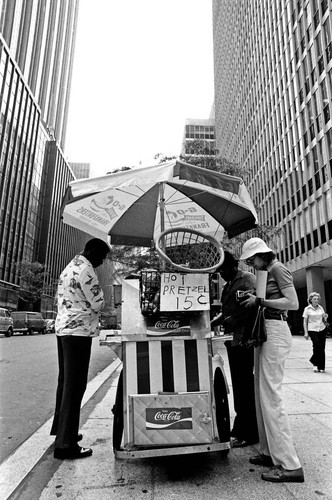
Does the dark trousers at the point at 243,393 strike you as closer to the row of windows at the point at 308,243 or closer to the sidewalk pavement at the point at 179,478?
the sidewalk pavement at the point at 179,478

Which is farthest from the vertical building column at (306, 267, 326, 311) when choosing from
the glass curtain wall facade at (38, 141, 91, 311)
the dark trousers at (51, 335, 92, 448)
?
the glass curtain wall facade at (38, 141, 91, 311)

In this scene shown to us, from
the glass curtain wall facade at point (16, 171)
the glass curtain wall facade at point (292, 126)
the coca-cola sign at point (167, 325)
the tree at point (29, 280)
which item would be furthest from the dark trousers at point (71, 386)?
the tree at point (29, 280)

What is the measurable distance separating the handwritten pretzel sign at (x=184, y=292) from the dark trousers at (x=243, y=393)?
961 millimetres

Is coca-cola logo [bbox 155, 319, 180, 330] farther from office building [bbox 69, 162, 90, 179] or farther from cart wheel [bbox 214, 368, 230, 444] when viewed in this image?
office building [bbox 69, 162, 90, 179]

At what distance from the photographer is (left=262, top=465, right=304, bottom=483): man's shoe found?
263 centimetres

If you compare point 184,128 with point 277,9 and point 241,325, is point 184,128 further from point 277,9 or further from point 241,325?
point 241,325

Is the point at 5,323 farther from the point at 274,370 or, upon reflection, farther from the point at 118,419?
the point at 274,370

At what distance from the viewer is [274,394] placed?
2.80 metres

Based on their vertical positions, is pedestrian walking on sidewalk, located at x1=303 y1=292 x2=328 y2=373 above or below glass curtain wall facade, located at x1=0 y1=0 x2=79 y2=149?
below

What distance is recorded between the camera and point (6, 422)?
4.78 metres

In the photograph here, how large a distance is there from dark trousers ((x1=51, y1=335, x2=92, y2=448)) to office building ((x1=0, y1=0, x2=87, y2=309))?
40328 millimetres

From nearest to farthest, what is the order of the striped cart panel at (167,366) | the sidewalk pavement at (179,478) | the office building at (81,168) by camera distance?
the sidewalk pavement at (179,478) → the striped cart panel at (167,366) → the office building at (81,168)

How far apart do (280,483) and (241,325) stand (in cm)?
117

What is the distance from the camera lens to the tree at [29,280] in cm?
4675
